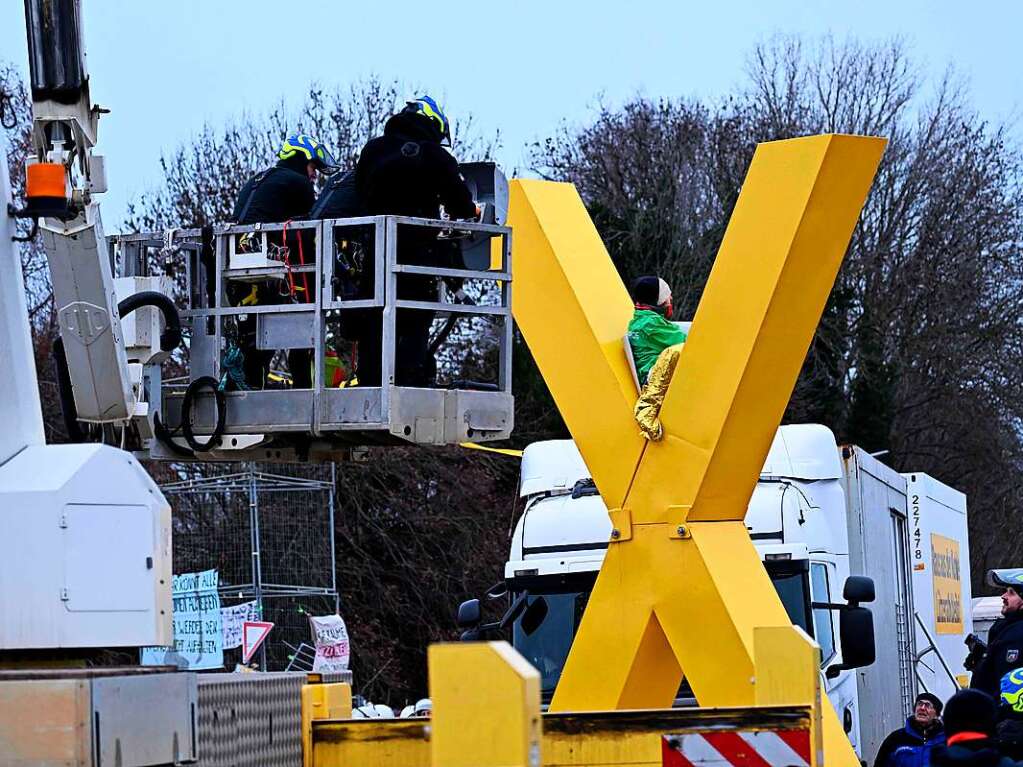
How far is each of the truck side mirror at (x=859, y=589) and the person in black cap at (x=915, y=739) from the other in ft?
3.66

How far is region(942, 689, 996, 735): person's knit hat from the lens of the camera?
714cm

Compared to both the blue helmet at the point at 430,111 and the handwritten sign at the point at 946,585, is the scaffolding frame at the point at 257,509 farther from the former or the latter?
the blue helmet at the point at 430,111

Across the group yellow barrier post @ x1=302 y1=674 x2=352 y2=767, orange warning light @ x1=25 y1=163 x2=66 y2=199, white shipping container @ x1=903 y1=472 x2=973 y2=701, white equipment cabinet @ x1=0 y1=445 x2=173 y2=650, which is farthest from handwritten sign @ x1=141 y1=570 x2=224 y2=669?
white equipment cabinet @ x1=0 y1=445 x2=173 y2=650

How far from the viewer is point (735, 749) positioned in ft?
24.8

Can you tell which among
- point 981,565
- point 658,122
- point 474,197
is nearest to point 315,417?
point 474,197

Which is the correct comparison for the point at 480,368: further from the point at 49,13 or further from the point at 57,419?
the point at 49,13

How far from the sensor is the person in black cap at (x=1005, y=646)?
9.72 metres

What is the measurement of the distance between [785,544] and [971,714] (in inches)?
207

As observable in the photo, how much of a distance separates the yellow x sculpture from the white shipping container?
6990mm

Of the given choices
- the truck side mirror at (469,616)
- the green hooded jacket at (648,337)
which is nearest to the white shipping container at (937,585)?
the truck side mirror at (469,616)

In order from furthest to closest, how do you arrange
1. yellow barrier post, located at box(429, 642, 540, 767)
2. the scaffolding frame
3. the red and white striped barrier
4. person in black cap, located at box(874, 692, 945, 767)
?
the scaffolding frame, person in black cap, located at box(874, 692, 945, 767), the red and white striped barrier, yellow barrier post, located at box(429, 642, 540, 767)

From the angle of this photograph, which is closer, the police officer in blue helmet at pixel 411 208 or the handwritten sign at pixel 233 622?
the police officer in blue helmet at pixel 411 208

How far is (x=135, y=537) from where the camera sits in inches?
259

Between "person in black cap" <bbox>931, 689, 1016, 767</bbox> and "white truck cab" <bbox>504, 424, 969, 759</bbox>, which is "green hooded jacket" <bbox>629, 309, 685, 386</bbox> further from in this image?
"person in black cap" <bbox>931, 689, 1016, 767</bbox>
